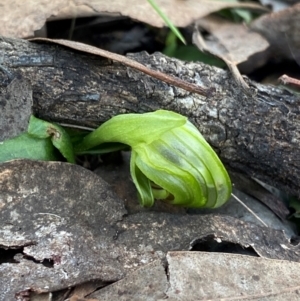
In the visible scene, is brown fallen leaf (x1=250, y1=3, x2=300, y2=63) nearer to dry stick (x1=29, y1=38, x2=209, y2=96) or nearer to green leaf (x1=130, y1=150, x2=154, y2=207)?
dry stick (x1=29, y1=38, x2=209, y2=96)

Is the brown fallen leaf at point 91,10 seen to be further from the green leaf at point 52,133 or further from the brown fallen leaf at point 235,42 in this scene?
the green leaf at point 52,133

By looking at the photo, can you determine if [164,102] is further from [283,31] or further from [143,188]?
[283,31]

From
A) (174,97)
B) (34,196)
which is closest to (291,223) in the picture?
(174,97)

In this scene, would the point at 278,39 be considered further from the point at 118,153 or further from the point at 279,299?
the point at 279,299

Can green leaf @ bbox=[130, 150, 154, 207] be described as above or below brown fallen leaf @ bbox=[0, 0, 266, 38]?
below

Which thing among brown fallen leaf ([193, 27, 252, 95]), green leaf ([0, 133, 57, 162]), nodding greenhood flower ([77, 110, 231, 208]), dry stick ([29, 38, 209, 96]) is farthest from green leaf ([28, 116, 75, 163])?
brown fallen leaf ([193, 27, 252, 95])

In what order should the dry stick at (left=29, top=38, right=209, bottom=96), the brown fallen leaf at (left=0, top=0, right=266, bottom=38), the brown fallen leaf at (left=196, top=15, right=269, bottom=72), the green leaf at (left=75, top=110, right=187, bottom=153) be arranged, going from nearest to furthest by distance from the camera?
the green leaf at (left=75, top=110, right=187, bottom=153)
the dry stick at (left=29, top=38, right=209, bottom=96)
the brown fallen leaf at (left=0, top=0, right=266, bottom=38)
the brown fallen leaf at (left=196, top=15, right=269, bottom=72)

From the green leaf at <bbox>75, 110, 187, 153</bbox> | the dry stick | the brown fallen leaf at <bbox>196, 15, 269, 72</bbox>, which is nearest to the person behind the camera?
the green leaf at <bbox>75, 110, 187, 153</bbox>
